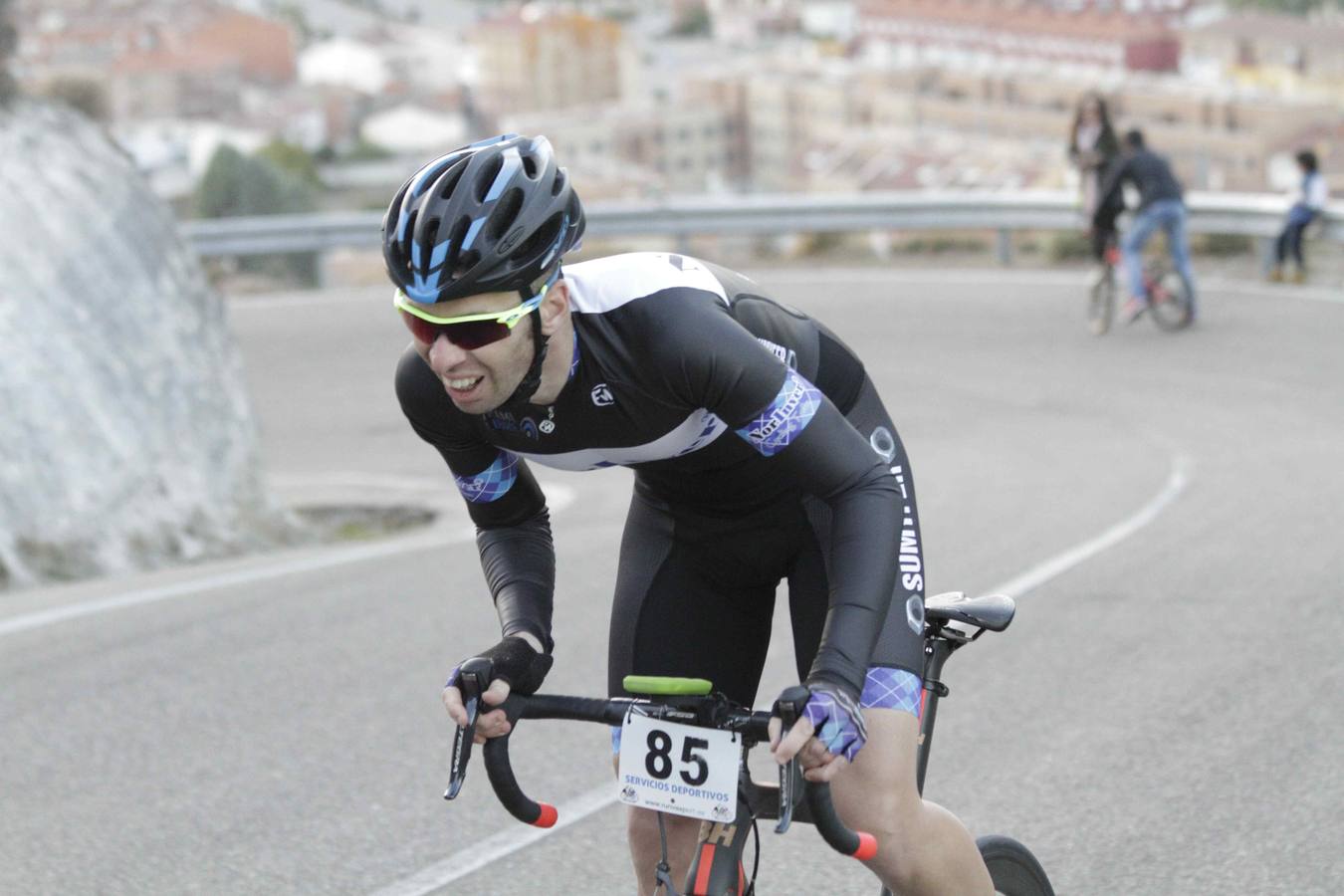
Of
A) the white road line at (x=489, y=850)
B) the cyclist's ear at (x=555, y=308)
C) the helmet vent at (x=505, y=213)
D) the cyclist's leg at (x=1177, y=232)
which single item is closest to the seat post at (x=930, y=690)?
the cyclist's ear at (x=555, y=308)

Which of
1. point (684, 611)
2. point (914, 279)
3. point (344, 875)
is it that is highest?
point (684, 611)

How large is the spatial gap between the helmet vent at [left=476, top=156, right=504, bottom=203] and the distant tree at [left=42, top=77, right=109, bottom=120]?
13.0 m

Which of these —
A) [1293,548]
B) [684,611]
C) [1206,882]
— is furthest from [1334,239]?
[684,611]

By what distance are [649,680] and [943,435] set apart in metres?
10.7

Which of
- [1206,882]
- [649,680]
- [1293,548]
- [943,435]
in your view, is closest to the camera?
[649,680]

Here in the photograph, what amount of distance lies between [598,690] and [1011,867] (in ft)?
10.4

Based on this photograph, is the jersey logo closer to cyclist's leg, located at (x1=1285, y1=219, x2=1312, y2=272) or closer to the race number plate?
the race number plate

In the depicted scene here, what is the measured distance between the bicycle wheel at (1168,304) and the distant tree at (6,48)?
33.2 ft

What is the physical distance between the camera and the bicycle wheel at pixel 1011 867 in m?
3.63

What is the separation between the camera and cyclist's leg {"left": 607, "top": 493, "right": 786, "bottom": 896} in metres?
3.67

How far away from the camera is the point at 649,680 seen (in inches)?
118

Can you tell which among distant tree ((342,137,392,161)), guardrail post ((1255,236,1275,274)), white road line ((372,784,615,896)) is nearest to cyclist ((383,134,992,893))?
white road line ((372,784,615,896))

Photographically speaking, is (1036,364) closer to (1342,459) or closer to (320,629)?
(1342,459)

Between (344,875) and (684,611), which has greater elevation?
(684,611)
